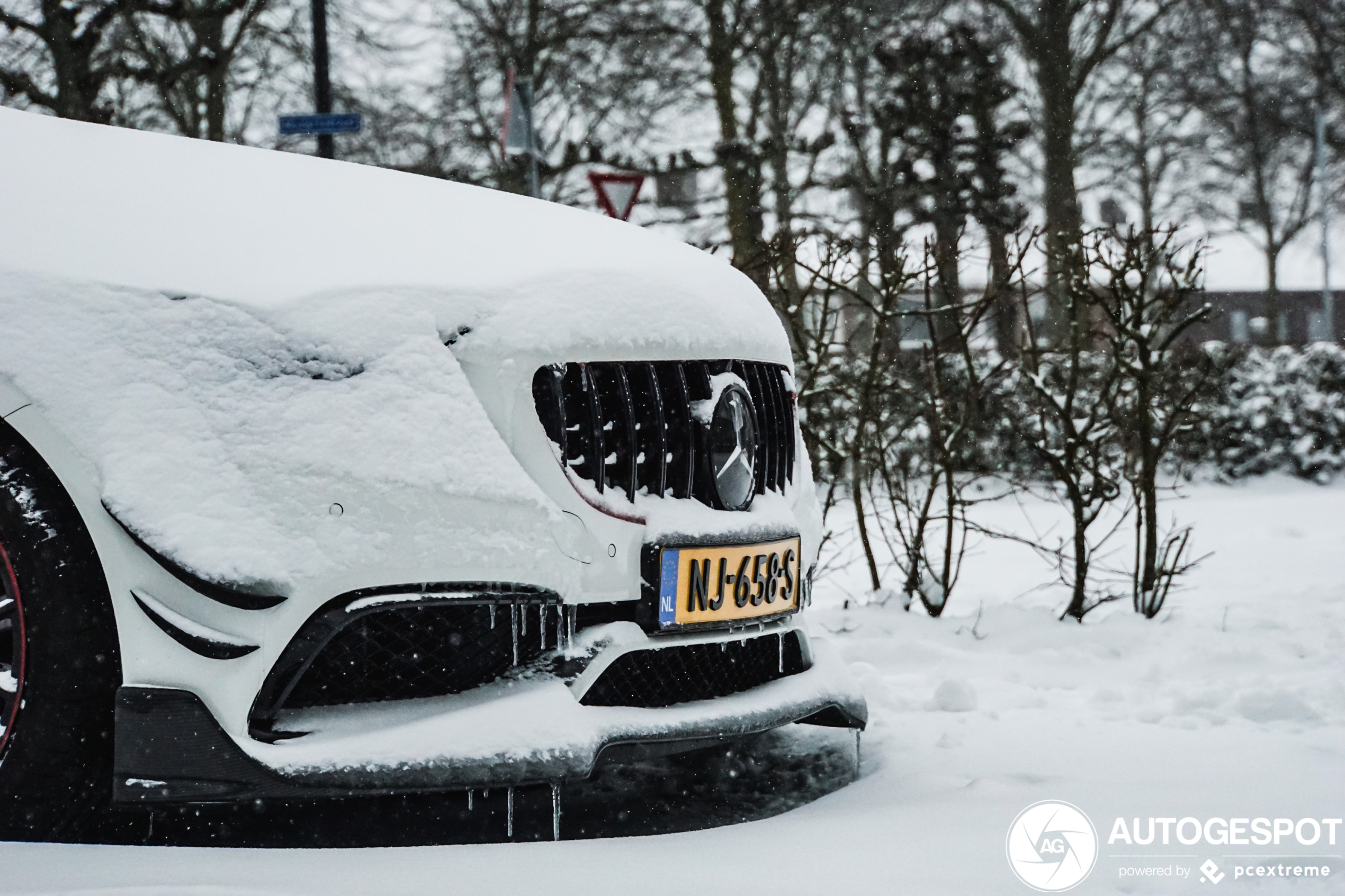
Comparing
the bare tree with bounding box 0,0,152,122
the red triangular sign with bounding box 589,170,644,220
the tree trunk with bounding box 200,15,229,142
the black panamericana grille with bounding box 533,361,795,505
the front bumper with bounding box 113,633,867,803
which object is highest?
the tree trunk with bounding box 200,15,229,142

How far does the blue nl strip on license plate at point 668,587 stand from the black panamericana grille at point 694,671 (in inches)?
2.5

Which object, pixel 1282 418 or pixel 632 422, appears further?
pixel 1282 418

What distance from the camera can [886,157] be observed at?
53.8 feet

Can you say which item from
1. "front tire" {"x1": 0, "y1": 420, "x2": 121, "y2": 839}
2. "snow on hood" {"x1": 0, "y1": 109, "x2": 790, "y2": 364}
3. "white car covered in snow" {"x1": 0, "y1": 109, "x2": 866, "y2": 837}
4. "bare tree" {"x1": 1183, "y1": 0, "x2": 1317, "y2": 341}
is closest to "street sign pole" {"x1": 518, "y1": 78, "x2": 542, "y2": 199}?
"snow on hood" {"x1": 0, "y1": 109, "x2": 790, "y2": 364}

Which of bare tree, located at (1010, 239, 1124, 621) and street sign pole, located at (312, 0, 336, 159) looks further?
street sign pole, located at (312, 0, 336, 159)

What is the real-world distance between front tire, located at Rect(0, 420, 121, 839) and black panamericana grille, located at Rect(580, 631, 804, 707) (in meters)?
0.84

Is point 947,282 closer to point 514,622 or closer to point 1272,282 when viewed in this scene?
point 514,622

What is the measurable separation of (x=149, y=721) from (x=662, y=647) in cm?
92

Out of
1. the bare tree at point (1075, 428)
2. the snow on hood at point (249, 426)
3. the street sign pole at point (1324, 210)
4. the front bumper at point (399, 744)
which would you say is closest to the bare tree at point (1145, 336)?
the bare tree at point (1075, 428)

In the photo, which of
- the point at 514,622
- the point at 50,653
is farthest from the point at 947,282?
the point at 50,653

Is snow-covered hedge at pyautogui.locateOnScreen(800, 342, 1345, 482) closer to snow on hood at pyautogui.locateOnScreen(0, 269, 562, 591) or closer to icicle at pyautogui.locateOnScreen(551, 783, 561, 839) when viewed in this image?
icicle at pyautogui.locateOnScreen(551, 783, 561, 839)

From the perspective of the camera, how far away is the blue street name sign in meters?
6.78

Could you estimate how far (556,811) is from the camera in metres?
2.13

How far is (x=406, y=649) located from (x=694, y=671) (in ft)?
2.08
